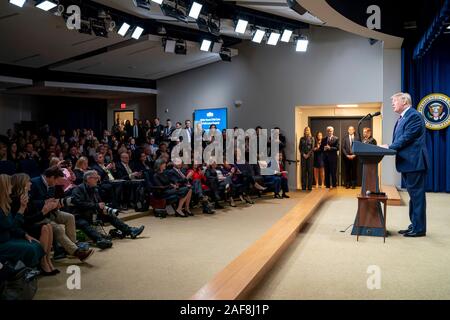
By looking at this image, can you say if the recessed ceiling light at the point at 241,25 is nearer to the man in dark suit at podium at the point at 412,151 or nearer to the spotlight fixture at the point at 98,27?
the spotlight fixture at the point at 98,27

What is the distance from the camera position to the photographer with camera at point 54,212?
3.91 m

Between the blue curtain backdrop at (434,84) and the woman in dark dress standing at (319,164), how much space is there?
2.53 metres

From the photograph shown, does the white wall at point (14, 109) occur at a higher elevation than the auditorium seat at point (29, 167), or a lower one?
higher

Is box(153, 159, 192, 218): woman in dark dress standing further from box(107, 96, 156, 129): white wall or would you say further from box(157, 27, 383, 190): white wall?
box(107, 96, 156, 129): white wall

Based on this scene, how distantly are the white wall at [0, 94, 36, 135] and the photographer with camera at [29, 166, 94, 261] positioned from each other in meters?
10.0

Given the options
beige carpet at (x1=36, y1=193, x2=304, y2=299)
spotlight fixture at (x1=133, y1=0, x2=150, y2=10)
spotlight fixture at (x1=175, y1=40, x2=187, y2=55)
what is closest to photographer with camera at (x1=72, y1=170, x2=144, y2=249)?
beige carpet at (x1=36, y1=193, x2=304, y2=299)

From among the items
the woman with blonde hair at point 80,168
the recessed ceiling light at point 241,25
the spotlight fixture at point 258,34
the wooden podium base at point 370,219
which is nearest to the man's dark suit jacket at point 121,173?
the woman with blonde hair at point 80,168

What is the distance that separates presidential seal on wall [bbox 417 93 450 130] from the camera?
8.99m

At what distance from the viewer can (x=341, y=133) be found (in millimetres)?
11734

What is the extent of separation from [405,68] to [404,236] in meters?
5.76

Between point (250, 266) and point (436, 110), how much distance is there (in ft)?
23.8

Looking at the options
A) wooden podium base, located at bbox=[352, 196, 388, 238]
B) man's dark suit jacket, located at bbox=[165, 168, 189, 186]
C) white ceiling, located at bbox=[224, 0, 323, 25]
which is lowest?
wooden podium base, located at bbox=[352, 196, 388, 238]

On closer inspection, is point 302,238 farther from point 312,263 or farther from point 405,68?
point 405,68
